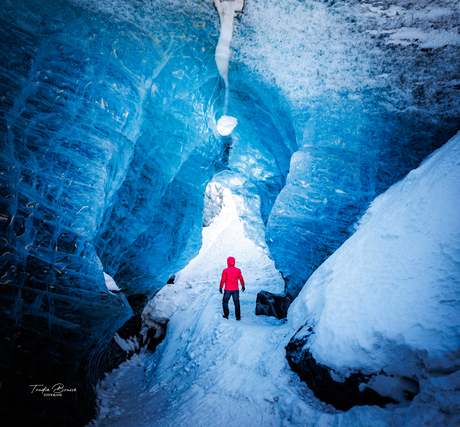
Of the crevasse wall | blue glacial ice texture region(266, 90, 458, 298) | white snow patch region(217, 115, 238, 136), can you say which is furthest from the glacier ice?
white snow patch region(217, 115, 238, 136)

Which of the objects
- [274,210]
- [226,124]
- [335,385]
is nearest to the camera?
[335,385]

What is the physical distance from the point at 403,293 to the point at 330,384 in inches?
42.4

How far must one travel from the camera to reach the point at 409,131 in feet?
12.2

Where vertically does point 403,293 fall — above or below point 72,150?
below

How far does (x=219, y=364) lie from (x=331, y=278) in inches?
82.2

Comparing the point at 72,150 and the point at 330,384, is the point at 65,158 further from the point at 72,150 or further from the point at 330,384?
the point at 330,384

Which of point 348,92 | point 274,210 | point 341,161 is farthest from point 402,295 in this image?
point 348,92

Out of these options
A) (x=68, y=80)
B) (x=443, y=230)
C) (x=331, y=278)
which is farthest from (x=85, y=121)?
(x=443, y=230)

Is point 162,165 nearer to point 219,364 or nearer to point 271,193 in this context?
point 271,193

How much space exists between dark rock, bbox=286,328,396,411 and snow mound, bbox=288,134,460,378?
0.29 feet

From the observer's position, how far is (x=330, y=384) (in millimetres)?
2152

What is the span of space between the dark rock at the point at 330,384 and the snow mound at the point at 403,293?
0.29ft

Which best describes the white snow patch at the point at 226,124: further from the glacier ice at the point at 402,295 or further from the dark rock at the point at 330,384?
the dark rock at the point at 330,384

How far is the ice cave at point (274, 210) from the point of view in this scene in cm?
206
